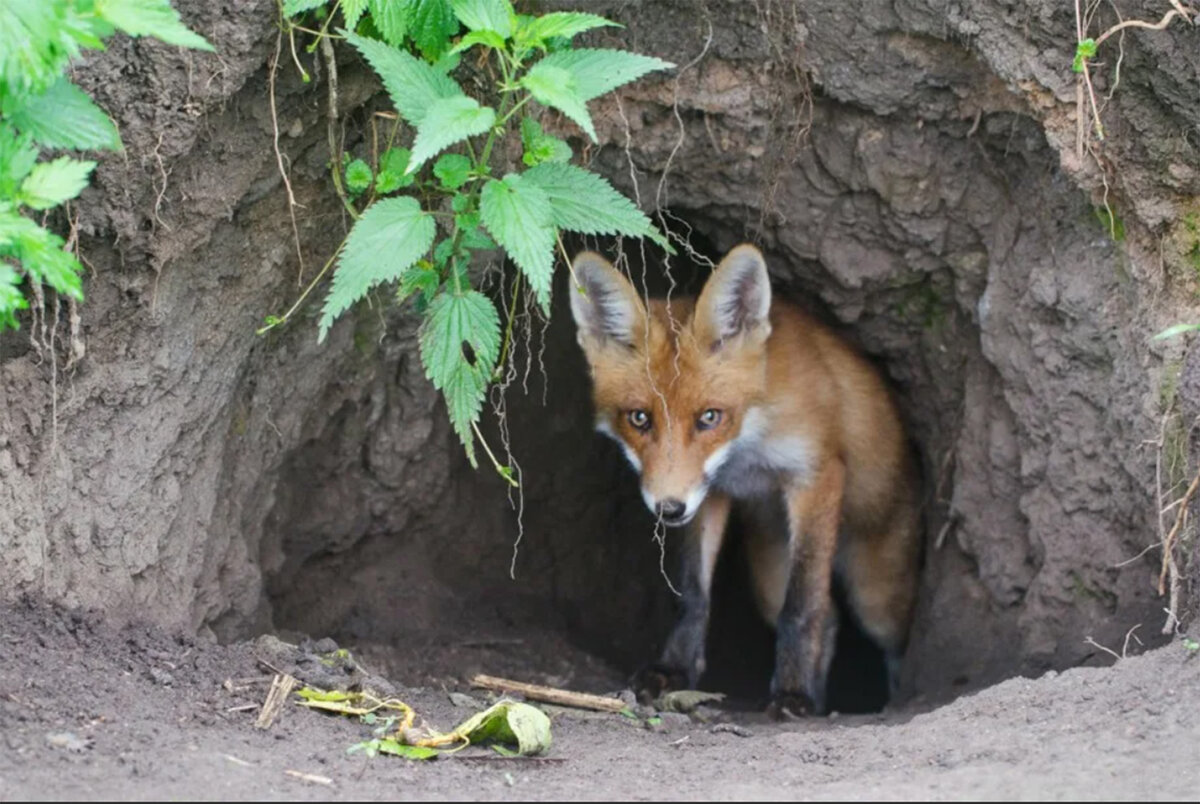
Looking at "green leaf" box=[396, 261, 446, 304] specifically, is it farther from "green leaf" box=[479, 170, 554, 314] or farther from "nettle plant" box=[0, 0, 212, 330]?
"nettle plant" box=[0, 0, 212, 330]

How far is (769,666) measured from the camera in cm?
619

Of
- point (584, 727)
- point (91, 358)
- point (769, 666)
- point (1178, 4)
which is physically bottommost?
point (769, 666)

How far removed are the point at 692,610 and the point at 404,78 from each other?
8.29 ft

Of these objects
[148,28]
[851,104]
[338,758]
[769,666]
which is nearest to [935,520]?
[769,666]

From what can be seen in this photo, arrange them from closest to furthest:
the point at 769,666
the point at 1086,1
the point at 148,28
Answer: the point at 148,28 → the point at 1086,1 → the point at 769,666

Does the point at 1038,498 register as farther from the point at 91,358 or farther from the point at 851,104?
the point at 91,358

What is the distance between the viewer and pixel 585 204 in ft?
10.4

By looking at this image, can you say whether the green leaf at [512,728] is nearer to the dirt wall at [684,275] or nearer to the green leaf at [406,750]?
the green leaf at [406,750]

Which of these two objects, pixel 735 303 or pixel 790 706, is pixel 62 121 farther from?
pixel 790 706

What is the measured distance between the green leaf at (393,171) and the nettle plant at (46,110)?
0.72 meters

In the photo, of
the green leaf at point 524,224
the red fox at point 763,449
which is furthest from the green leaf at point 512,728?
the red fox at point 763,449

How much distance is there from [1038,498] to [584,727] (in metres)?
1.83

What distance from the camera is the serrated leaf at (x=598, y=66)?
→ 3049mm

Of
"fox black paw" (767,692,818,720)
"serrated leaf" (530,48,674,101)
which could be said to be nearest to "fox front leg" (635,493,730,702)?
"fox black paw" (767,692,818,720)
